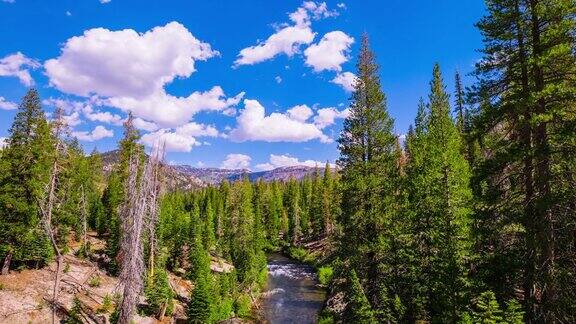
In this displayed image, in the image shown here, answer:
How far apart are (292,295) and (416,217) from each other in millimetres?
29242

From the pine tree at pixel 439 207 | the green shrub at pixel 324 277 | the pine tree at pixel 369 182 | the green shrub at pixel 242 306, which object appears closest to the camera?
the pine tree at pixel 439 207

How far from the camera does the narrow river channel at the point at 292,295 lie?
1682 inches

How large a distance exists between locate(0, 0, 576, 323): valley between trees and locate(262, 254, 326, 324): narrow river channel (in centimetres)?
184

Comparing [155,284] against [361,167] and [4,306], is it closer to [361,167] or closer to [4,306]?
[4,306]

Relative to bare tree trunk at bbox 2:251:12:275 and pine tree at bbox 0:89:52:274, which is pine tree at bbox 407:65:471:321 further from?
bare tree trunk at bbox 2:251:12:275

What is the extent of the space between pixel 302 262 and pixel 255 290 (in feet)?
95.7

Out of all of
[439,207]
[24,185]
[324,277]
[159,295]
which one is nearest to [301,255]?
[324,277]

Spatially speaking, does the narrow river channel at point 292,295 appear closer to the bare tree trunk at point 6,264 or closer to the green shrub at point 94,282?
the green shrub at point 94,282

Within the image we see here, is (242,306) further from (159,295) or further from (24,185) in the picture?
(24,185)

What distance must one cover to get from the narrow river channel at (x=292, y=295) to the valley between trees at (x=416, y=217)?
1844mm

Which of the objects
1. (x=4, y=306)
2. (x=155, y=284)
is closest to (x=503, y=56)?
(x=155, y=284)

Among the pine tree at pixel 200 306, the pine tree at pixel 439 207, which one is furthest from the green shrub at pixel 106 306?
the pine tree at pixel 439 207

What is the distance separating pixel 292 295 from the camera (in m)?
51.9

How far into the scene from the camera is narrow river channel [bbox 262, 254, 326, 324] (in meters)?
42.7
